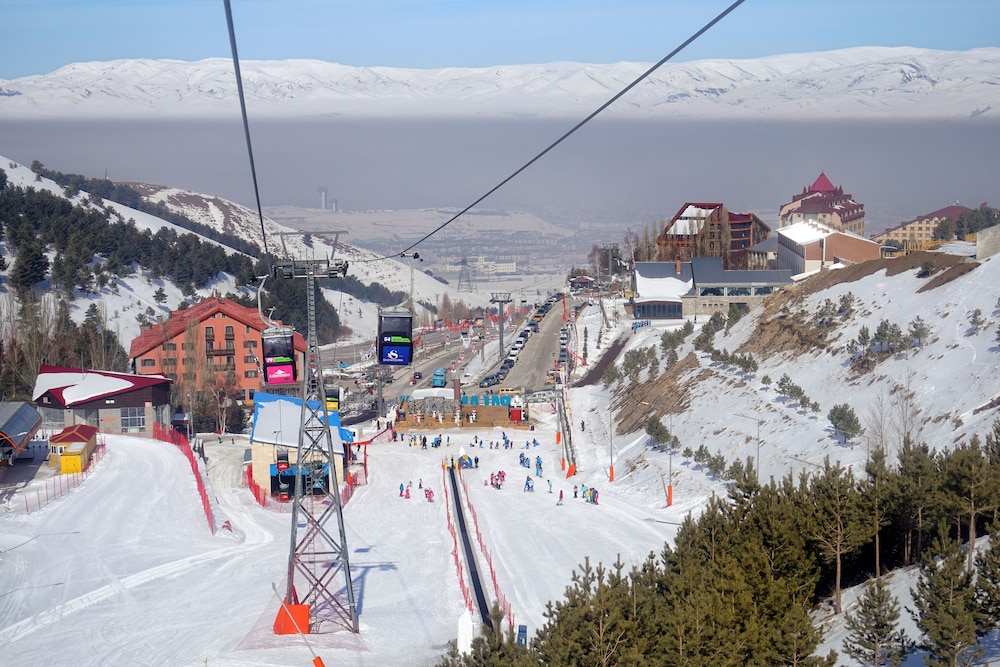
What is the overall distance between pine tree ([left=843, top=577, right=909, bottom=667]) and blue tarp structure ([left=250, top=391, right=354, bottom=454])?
24824 millimetres

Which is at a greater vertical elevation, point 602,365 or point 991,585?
point 991,585

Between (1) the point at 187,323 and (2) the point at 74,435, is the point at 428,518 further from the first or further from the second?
(1) the point at 187,323

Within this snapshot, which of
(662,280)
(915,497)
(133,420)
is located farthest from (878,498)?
(662,280)

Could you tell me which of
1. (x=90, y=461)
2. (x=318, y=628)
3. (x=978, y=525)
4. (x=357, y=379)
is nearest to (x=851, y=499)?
(x=978, y=525)

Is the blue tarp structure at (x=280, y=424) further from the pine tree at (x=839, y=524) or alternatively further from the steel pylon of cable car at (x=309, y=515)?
the pine tree at (x=839, y=524)

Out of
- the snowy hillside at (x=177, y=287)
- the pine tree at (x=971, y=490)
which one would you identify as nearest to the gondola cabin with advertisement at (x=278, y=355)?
the snowy hillside at (x=177, y=287)

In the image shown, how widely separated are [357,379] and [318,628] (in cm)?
5129

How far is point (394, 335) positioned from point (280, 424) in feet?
52.0

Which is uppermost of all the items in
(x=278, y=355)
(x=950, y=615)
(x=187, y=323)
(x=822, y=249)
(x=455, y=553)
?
(x=822, y=249)

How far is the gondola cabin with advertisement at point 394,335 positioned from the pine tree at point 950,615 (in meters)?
12.5

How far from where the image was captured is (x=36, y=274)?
75.0 metres

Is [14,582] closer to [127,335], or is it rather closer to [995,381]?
[995,381]

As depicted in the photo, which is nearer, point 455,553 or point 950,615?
point 950,615

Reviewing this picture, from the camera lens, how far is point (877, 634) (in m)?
13.9
